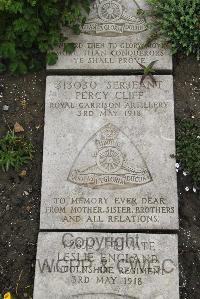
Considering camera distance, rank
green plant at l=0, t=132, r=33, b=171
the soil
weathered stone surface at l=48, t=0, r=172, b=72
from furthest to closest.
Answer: weathered stone surface at l=48, t=0, r=172, b=72 → green plant at l=0, t=132, r=33, b=171 → the soil

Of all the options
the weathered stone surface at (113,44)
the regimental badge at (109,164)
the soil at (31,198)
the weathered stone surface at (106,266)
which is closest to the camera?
the weathered stone surface at (106,266)

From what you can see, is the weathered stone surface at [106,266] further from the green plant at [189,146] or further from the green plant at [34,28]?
the green plant at [34,28]

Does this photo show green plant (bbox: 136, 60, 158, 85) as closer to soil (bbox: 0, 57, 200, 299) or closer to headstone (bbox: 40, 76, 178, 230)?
headstone (bbox: 40, 76, 178, 230)

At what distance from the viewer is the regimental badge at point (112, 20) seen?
4.41 m

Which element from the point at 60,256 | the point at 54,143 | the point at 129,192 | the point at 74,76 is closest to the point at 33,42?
the point at 74,76

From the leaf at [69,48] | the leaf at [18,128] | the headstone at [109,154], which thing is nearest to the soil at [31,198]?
the leaf at [18,128]

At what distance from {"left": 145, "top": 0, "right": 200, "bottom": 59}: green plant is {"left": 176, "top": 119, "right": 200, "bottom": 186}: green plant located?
2.33 feet

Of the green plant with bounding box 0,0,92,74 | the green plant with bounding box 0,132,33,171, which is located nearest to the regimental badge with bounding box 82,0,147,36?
the green plant with bounding box 0,0,92,74

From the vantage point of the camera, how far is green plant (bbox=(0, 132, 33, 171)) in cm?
402

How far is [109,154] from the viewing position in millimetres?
3982

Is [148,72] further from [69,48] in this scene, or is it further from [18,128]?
[18,128]

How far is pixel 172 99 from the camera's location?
164 inches

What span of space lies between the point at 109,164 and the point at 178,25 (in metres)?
1.46

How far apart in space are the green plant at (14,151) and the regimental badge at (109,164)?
1.51ft
